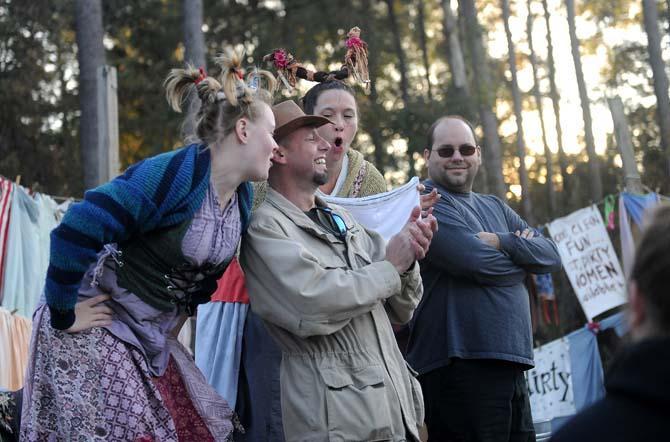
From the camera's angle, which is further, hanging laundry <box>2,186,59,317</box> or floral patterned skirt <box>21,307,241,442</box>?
hanging laundry <box>2,186,59,317</box>

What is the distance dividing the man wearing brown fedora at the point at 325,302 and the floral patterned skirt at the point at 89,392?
520mm

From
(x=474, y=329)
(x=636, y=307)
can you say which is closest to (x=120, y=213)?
(x=636, y=307)

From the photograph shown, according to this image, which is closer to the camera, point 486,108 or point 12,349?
point 12,349

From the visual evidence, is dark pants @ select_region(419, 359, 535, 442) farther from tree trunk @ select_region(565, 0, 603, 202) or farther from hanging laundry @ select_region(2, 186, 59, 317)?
tree trunk @ select_region(565, 0, 603, 202)

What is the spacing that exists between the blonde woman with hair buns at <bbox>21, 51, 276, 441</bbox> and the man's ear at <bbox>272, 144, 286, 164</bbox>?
0.27 m

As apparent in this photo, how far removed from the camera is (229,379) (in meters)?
4.38

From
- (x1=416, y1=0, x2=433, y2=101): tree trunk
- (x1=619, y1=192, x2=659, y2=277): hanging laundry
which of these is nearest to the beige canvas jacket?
(x1=619, y1=192, x2=659, y2=277): hanging laundry

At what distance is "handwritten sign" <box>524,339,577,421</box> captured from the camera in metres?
10.3

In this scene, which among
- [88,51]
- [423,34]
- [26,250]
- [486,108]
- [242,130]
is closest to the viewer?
[242,130]

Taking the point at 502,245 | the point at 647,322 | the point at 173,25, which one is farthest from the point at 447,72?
the point at 647,322

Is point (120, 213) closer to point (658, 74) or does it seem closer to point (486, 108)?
point (658, 74)

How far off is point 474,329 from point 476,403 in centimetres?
36

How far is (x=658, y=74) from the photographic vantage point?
17141 mm

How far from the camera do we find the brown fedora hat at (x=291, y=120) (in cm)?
412
